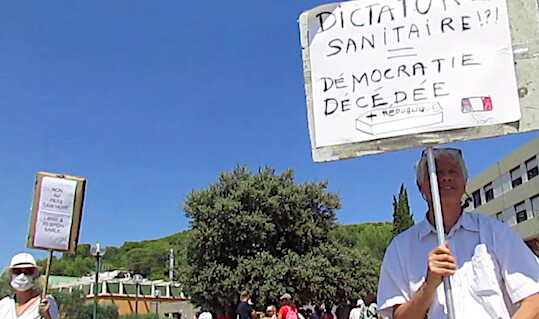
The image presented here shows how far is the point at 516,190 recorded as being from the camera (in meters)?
49.1

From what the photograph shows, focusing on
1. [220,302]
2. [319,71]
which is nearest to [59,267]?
[220,302]

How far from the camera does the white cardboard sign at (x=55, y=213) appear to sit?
212 inches

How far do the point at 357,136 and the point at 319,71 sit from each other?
371 millimetres

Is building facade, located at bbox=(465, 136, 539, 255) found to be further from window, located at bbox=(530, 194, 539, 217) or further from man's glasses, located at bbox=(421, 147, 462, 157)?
man's glasses, located at bbox=(421, 147, 462, 157)

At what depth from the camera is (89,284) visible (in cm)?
4625

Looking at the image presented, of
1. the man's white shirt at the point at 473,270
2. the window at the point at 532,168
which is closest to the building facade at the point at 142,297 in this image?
the window at the point at 532,168

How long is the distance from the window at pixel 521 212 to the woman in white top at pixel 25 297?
4907 centimetres

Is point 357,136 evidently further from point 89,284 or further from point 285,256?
point 89,284

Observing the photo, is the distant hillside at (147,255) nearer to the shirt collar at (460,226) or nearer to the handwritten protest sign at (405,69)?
the shirt collar at (460,226)

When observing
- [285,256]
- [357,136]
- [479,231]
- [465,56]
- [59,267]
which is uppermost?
[59,267]

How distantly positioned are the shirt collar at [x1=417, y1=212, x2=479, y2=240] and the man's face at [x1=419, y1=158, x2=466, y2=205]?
0.27 feet

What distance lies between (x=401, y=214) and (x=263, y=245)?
2394 cm

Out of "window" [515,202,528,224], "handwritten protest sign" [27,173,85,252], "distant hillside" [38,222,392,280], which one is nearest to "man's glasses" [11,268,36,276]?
"handwritten protest sign" [27,173,85,252]

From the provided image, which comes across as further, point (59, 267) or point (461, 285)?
point (59, 267)
